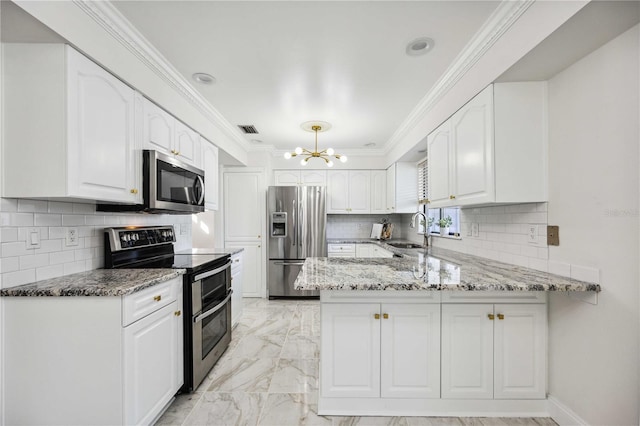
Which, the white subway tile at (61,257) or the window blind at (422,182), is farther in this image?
the window blind at (422,182)

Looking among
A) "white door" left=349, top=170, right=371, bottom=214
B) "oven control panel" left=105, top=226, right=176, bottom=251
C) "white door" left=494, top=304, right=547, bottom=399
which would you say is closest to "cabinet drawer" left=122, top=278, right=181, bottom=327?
"oven control panel" left=105, top=226, right=176, bottom=251

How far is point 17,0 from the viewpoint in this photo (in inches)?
47.0

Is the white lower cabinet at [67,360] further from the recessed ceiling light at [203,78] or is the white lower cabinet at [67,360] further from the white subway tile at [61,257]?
the recessed ceiling light at [203,78]

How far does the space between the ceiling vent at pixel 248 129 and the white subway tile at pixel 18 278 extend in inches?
102

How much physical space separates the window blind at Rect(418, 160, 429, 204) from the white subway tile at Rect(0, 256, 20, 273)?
4.09 meters

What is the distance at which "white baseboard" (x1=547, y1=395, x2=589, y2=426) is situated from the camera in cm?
160

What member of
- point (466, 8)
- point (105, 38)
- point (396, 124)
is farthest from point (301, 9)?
point (396, 124)

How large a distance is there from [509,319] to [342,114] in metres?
2.51

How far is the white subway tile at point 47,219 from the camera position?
1589mm

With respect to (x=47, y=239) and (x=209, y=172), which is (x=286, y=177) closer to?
(x=209, y=172)

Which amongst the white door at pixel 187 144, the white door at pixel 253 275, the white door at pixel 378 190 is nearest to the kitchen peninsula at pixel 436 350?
the white door at pixel 187 144

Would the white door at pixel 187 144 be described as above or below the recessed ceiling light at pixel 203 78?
below

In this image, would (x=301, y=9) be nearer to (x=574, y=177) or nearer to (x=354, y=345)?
(x=574, y=177)

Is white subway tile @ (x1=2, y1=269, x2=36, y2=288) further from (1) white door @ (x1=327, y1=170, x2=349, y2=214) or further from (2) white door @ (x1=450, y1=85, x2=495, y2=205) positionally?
(1) white door @ (x1=327, y1=170, x2=349, y2=214)
